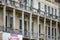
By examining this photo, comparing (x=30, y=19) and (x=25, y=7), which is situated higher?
(x=25, y=7)

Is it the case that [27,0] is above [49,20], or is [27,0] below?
above

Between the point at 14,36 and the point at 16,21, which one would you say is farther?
the point at 16,21

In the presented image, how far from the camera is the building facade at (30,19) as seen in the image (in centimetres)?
3741

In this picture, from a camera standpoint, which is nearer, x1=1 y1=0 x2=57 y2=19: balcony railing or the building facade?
the building facade

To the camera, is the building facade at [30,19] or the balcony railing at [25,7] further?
the balcony railing at [25,7]

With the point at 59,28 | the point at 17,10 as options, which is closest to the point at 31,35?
the point at 17,10

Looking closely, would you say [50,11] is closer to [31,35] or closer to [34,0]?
[34,0]

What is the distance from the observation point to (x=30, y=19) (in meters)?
43.7

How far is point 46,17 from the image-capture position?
1929 inches

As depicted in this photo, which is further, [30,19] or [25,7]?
[30,19]

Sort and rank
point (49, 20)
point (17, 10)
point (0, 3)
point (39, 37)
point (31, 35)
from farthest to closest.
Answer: point (49, 20), point (39, 37), point (31, 35), point (17, 10), point (0, 3)

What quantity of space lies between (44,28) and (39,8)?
3.47 m

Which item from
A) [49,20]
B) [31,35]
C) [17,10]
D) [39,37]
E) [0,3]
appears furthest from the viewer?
[49,20]

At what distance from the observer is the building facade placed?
37.4 metres
